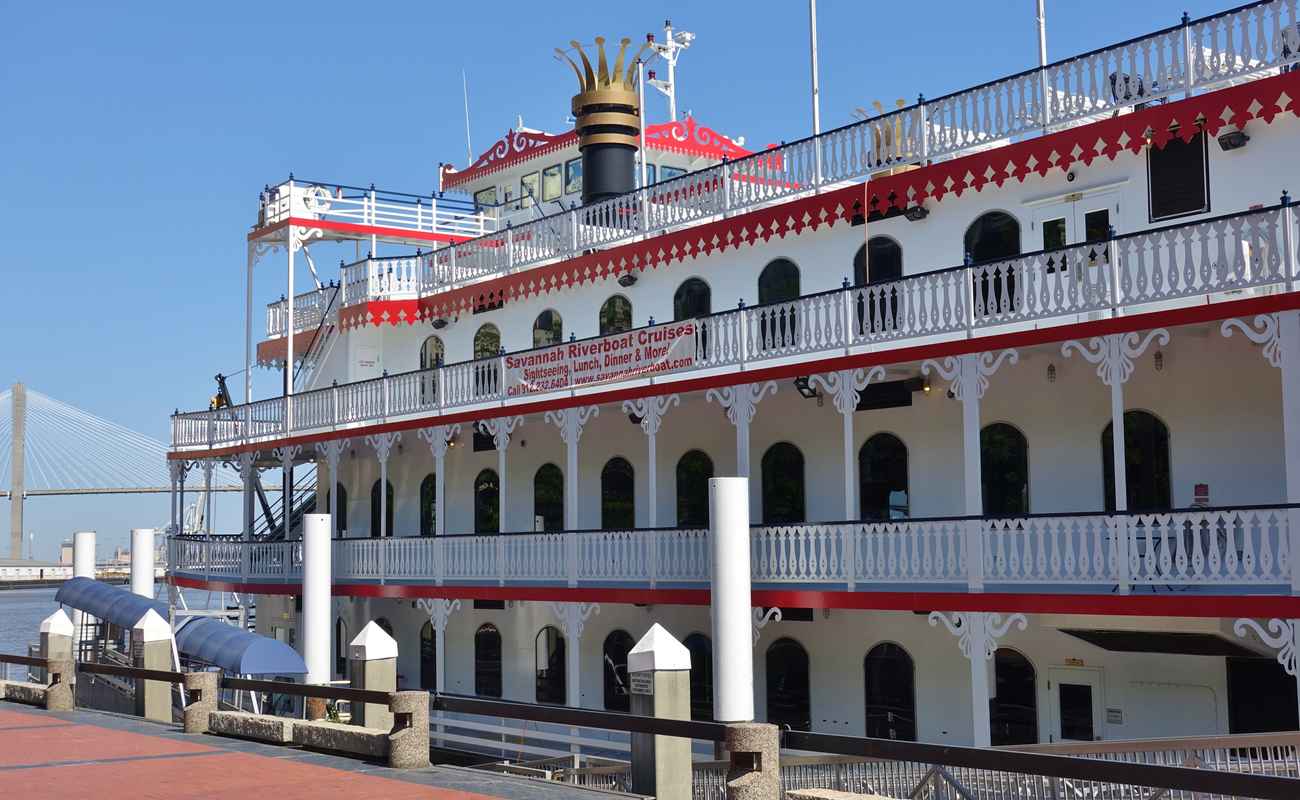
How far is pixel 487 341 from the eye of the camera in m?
27.8

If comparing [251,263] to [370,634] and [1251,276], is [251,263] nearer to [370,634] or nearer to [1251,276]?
[370,634]

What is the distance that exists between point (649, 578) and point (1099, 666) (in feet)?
20.5

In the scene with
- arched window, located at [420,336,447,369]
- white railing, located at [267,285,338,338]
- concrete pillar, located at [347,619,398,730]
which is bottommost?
concrete pillar, located at [347,619,398,730]

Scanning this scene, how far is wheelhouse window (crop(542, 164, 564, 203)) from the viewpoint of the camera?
32.0 m

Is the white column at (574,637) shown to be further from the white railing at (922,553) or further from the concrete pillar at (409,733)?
the concrete pillar at (409,733)

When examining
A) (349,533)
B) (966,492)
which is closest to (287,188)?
(349,533)

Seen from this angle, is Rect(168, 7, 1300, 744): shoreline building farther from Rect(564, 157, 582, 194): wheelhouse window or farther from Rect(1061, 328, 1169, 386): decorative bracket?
Rect(564, 157, 582, 194): wheelhouse window

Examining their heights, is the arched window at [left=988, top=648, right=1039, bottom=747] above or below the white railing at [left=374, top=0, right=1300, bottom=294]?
below

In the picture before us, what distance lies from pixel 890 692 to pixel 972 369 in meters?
4.95

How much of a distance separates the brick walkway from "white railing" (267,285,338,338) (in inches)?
644

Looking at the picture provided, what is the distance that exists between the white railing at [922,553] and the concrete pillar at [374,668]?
525 cm

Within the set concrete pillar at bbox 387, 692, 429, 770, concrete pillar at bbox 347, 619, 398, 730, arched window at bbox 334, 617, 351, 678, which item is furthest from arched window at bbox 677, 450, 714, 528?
concrete pillar at bbox 387, 692, 429, 770

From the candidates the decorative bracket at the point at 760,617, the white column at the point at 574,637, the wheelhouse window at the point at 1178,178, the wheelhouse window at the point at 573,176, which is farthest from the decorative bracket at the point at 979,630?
the wheelhouse window at the point at 573,176

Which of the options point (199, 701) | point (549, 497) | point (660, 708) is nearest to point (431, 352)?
point (549, 497)
